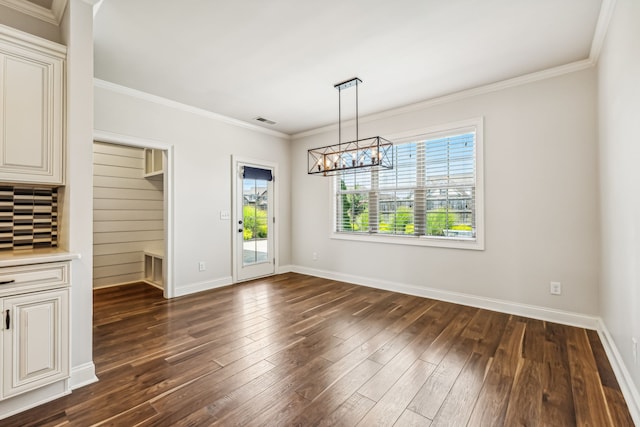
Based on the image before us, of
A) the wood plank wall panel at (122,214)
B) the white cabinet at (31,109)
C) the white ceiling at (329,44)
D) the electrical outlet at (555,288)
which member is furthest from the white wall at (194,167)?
the electrical outlet at (555,288)

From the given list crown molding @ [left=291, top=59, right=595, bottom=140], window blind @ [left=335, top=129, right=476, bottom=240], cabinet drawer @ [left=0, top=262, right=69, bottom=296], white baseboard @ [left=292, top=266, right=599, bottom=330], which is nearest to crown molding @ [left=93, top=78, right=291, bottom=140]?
crown molding @ [left=291, top=59, right=595, bottom=140]

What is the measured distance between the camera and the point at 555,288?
10.5 ft

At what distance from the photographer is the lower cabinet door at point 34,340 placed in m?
1.76

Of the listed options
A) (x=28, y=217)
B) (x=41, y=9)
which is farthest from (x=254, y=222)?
(x=41, y=9)

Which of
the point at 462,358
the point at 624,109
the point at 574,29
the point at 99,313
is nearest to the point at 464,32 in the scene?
the point at 574,29

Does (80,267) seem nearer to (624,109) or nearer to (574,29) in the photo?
(624,109)

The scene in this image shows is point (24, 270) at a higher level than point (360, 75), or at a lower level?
lower

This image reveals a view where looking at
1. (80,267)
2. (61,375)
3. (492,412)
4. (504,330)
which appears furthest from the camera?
(504,330)

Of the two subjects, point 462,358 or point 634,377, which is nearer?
point 634,377

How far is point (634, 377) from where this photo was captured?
184 cm

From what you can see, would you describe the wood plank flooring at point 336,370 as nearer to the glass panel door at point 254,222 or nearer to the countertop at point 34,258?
the countertop at point 34,258

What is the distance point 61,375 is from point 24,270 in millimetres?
727

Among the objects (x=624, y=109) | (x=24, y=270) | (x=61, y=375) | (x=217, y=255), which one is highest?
(x=624, y=109)

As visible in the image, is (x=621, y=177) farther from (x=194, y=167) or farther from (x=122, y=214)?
(x=122, y=214)
